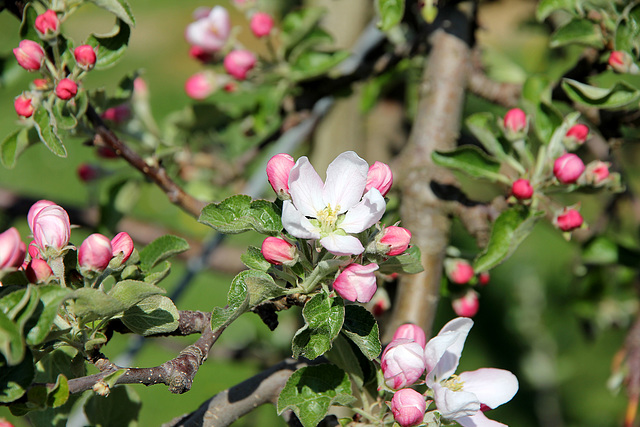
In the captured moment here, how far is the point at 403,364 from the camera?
3.01 feet

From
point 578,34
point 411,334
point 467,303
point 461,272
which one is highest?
point 578,34

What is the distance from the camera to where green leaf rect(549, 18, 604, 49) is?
1396 mm

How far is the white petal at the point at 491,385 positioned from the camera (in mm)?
1014

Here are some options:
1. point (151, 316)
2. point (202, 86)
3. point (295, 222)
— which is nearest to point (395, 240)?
point (295, 222)

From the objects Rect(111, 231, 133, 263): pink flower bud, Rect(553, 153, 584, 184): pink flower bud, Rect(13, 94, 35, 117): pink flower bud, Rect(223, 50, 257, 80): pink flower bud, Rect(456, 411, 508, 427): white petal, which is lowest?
Rect(456, 411, 508, 427): white petal

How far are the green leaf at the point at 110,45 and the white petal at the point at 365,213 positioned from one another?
2.24 feet

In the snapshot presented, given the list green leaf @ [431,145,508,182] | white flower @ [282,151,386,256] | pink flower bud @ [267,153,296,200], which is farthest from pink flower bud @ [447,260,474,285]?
pink flower bud @ [267,153,296,200]

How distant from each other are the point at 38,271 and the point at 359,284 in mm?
493

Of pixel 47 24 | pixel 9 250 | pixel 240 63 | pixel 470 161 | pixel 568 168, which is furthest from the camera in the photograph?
pixel 240 63

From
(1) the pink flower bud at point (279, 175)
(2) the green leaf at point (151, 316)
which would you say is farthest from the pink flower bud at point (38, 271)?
(1) the pink flower bud at point (279, 175)

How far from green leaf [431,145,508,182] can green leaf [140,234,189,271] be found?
0.62 m

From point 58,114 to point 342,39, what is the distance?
1.43 m

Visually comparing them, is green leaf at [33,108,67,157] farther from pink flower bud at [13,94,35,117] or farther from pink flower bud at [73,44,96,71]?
pink flower bud at [73,44,96,71]

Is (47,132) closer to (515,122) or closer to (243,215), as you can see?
(243,215)
